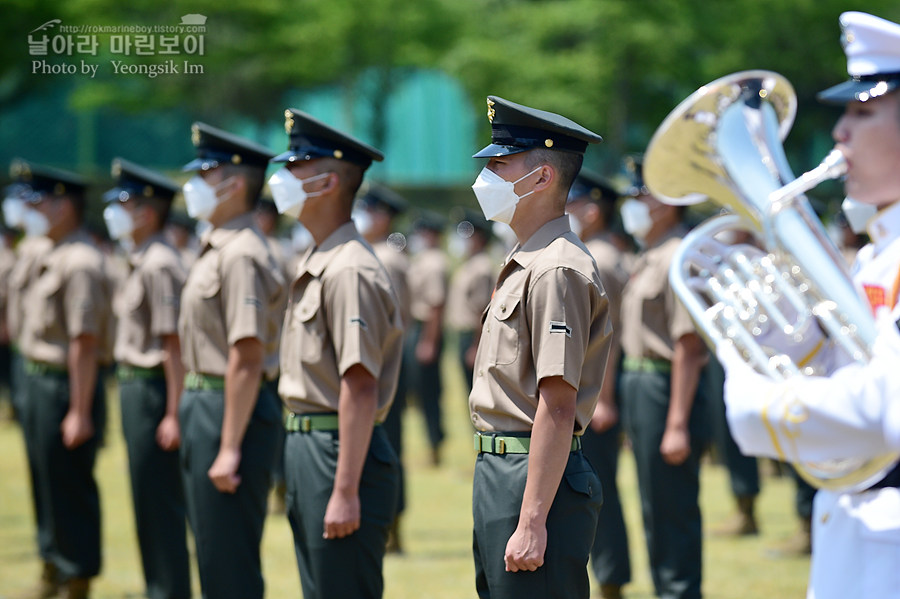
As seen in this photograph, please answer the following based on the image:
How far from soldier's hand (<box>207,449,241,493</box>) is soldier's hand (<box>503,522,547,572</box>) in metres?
1.93

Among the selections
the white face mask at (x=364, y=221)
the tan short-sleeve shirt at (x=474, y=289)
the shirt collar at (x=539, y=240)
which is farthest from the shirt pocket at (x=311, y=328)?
the tan short-sleeve shirt at (x=474, y=289)

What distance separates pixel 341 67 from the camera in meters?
30.6

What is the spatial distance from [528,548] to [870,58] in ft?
5.68

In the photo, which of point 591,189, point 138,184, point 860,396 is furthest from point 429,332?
point 860,396

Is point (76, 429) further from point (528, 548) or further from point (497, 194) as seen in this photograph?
point (528, 548)

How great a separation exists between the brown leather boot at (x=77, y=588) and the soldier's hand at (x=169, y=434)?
3.87 feet

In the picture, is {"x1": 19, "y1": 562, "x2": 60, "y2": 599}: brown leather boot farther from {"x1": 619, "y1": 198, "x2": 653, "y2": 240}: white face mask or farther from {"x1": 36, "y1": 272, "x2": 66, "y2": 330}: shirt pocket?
{"x1": 619, "y1": 198, "x2": 653, "y2": 240}: white face mask

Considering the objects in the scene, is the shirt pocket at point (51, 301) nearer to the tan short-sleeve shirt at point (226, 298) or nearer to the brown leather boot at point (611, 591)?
the tan short-sleeve shirt at point (226, 298)

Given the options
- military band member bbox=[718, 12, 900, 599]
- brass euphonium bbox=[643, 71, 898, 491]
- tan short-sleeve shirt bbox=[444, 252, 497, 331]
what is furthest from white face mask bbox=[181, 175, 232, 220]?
tan short-sleeve shirt bbox=[444, 252, 497, 331]

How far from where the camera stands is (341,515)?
4332 millimetres

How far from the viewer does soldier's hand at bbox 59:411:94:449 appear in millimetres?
6676

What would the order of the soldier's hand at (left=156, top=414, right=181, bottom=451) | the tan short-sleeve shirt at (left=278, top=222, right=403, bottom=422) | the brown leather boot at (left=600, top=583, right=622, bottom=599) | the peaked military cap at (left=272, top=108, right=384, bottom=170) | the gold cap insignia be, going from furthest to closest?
the brown leather boot at (left=600, top=583, right=622, bottom=599), the soldier's hand at (left=156, top=414, right=181, bottom=451), the gold cap insignia, the peaked military cap at (left=272, top=108, right=384, bottom=170), the tan short-sleeve shirt at (left=278, top=222, right=403, bottom=422)

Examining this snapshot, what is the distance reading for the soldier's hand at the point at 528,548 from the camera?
3.52 meters

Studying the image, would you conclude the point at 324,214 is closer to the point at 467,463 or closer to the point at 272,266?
the point at 272,266
